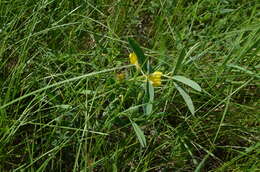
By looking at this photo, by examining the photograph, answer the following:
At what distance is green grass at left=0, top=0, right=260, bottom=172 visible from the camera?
4.20 feet

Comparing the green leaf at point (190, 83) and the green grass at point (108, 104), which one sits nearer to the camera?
the green leaf at point (190, 83)

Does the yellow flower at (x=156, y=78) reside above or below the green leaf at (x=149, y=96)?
above

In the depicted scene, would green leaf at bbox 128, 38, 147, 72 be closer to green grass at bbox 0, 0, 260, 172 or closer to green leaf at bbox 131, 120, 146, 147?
green grass at bbox 0, 0, 260, 172

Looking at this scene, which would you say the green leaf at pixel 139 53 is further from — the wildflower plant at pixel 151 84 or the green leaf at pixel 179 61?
the green leaf at pixel 179 61

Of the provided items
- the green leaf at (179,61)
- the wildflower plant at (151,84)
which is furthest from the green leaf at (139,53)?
the green leaf at (179,61)

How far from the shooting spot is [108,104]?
1403mm

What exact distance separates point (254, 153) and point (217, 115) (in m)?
0.18

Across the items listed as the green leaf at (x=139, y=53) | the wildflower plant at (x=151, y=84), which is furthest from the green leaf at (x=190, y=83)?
the green leaf at (x=139, y=53)

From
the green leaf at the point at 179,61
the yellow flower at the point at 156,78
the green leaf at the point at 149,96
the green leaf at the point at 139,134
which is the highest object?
the green leaf at the point at 179,61

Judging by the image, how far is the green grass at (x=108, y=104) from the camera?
1.28 meters

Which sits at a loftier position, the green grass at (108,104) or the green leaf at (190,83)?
the green leaf at (190,83)

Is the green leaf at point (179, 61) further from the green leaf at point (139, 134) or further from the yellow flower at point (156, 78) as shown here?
the green leaf at point (139, 134)

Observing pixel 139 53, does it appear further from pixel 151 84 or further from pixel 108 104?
pixel 108 104

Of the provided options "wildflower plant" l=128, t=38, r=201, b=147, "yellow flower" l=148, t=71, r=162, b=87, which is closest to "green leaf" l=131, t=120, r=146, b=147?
"wildflower plant" l=128, t=38, r=201, b=147
